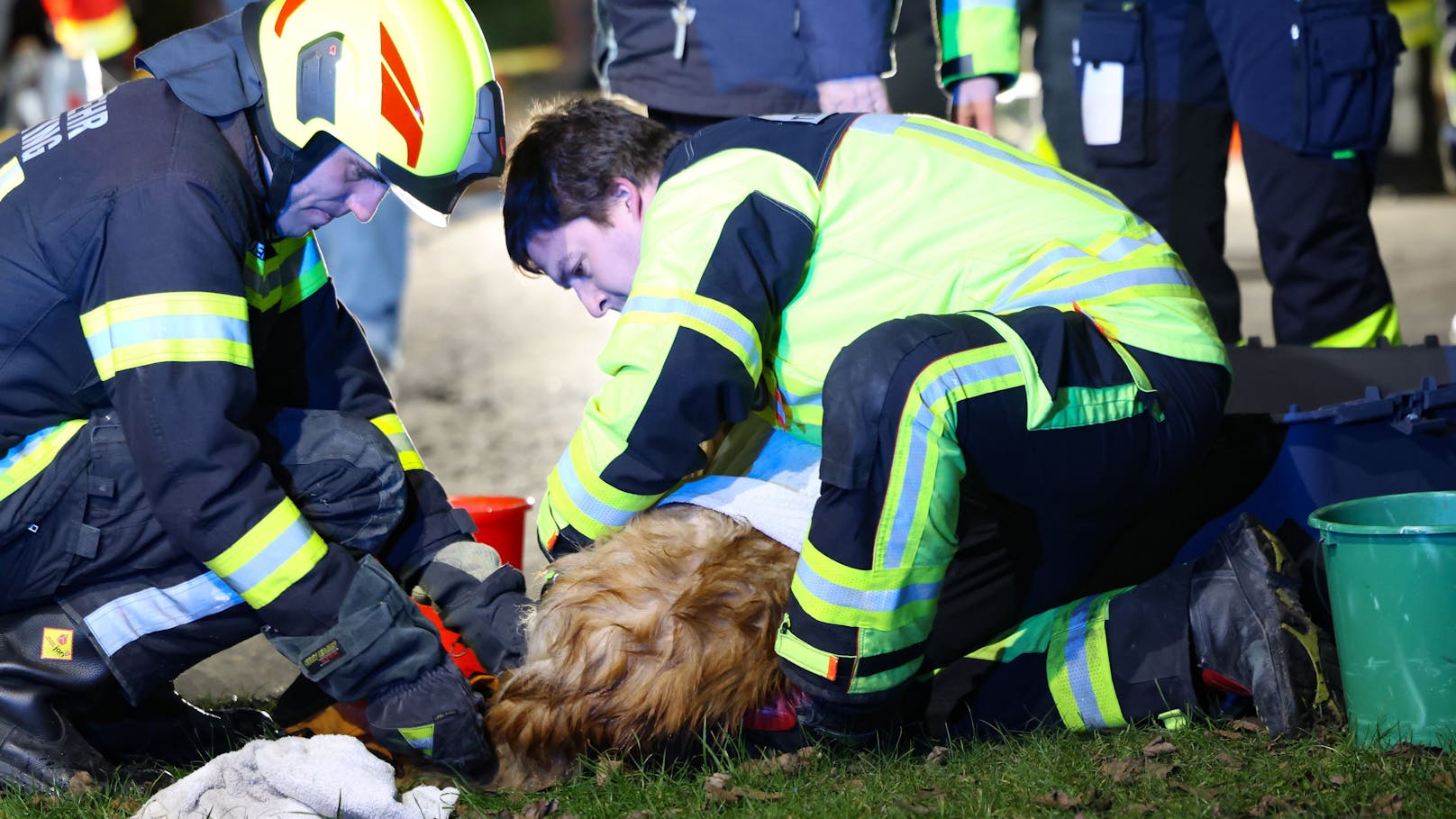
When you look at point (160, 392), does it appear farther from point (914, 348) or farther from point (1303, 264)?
point (1303, 264)

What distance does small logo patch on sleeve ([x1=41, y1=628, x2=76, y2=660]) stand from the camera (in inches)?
124

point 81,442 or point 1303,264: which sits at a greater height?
point 81,442

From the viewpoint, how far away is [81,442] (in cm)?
313

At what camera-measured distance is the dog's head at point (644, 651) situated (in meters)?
2.91

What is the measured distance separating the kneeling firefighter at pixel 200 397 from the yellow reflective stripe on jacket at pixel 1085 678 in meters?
1.18

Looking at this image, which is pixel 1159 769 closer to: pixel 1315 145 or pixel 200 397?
pixel 200 397

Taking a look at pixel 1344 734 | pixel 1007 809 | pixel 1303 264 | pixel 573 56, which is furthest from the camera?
pixel 573 56

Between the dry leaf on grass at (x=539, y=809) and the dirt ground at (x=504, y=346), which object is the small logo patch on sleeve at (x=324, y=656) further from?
the dirt ground at (x=504, y=346)

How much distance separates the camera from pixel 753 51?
417 cm

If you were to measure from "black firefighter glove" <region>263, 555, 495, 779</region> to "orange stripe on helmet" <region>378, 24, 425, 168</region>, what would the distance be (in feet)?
2.95

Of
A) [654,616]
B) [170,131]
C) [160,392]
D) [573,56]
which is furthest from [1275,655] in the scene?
[573,56]

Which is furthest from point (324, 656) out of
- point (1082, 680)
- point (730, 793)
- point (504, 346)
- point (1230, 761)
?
point (504, 346)

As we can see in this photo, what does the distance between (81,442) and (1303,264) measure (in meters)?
3.68

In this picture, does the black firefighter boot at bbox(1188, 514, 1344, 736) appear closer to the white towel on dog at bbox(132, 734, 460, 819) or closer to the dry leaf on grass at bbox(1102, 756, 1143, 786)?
the dry leaf on grass at bbox(1102, 756, 1143, 786)
